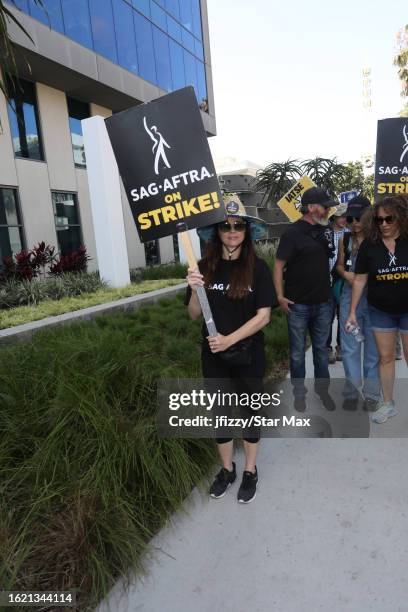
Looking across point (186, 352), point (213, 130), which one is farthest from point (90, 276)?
point (213, 130)

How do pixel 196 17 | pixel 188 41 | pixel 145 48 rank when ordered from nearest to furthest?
pixel 145 48 < pixel 188 41 < pixel 196 17

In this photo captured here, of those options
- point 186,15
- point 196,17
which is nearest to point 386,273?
point 186,15

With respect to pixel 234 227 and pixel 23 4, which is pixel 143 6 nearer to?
pixel 23 4

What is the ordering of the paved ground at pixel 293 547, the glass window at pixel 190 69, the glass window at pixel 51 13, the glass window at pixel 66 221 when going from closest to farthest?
the paved ground at pixel 293 547
the glass window at pixel 51 13
the glass window at pixel 66 221
the glass window at pixel 190 69

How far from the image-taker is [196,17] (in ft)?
68.7

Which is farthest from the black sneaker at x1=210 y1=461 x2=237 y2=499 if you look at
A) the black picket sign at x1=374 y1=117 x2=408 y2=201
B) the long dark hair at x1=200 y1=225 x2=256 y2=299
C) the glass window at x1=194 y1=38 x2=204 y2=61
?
the glass window at x1=194 y1=38 x2=204 y2=61

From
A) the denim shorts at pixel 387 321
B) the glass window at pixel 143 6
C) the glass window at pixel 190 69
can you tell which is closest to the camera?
the denim shorts at pixel 387 321

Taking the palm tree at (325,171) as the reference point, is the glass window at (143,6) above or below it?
above

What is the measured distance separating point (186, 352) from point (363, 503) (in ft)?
7.84

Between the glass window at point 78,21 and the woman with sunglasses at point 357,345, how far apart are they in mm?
12718

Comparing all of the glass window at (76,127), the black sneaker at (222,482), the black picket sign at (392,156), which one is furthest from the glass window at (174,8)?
the black sneaker at (222,482)

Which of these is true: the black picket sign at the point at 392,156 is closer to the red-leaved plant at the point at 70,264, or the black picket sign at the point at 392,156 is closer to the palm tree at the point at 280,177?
the red-leaved plant at the point at 70,264

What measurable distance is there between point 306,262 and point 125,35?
15.5 metres

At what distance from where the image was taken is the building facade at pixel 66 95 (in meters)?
12.3
